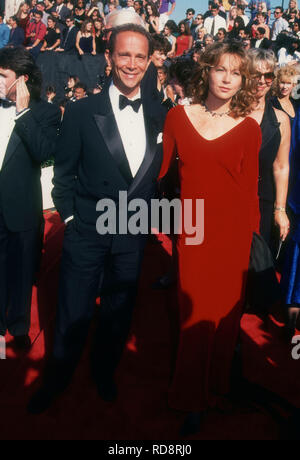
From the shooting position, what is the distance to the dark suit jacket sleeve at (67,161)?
2311 mm

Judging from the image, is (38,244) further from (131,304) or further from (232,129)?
(232,129)

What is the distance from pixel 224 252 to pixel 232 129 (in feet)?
2.23

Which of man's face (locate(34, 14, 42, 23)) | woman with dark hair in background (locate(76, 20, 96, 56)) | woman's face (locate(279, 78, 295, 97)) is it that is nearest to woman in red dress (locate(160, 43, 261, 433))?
woman's face (locate(279, 78, 295, 97))

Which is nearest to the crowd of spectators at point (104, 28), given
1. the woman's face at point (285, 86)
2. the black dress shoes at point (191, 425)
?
the woman's face at point (285, 86)

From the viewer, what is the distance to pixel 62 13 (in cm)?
1220

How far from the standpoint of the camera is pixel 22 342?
315 centimetres

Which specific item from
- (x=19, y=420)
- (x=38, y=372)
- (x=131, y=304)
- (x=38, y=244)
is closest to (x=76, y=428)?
(x=19, y=420)

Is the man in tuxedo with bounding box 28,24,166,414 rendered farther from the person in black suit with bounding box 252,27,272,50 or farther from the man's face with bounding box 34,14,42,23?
the man's face with bounding box 34,14,42,23

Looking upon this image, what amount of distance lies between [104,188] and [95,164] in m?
0.14

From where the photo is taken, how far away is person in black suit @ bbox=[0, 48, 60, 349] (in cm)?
266

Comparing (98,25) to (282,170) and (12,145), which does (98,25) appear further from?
(282,170)

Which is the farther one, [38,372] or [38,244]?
[38,244]

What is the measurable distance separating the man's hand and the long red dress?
2.96 ft

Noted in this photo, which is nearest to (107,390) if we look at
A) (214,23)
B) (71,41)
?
(71,41)
